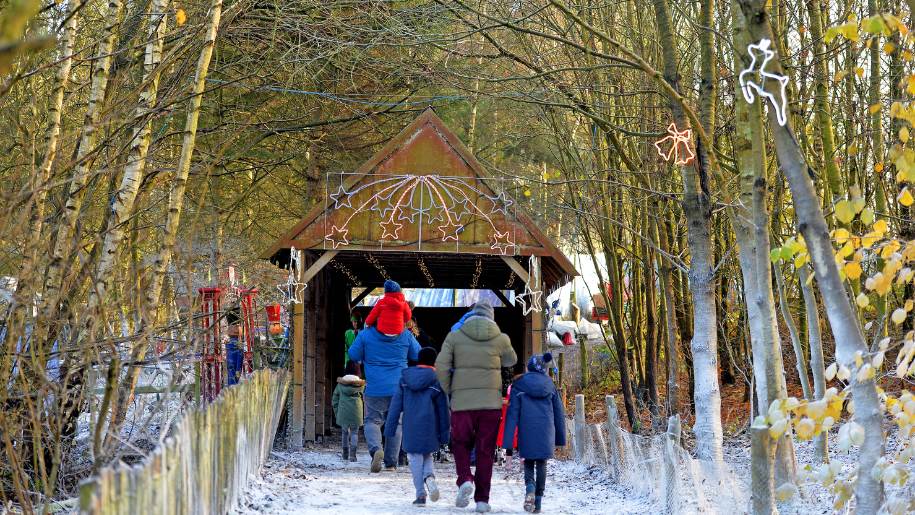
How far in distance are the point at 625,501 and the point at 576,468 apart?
3.28 meters

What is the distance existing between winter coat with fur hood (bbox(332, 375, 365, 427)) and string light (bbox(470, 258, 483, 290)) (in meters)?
3.56

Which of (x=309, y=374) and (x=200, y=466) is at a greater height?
(x=309, y=374)

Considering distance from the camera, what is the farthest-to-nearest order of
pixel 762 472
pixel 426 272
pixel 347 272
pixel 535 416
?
pixel 426 272 → pixel 347 272 → pixel 535 416 → pixel 762 472

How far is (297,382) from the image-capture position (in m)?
13.8

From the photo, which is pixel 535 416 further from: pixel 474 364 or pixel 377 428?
pixel 377 428

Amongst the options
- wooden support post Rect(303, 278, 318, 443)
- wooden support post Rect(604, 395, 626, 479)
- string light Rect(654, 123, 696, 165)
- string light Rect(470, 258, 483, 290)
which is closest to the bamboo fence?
wooden support post Rect(604, 395, 626, 479)

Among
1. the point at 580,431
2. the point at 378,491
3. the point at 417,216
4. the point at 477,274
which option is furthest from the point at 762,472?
the point at 477,274

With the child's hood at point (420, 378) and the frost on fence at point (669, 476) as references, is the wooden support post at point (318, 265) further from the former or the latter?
the child's hood at point (420, 378)

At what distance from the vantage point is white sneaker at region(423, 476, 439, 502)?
360 inches

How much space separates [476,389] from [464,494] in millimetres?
926

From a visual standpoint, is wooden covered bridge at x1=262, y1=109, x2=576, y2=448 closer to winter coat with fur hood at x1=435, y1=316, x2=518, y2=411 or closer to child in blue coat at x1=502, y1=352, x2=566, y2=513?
child in blue coat at x1=502, y1=352, x2=566, y2=513

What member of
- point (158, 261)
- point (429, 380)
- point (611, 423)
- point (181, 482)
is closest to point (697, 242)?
point (611, 423)

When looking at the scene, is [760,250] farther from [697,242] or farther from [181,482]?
[181,482]

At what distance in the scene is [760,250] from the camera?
7.47m
